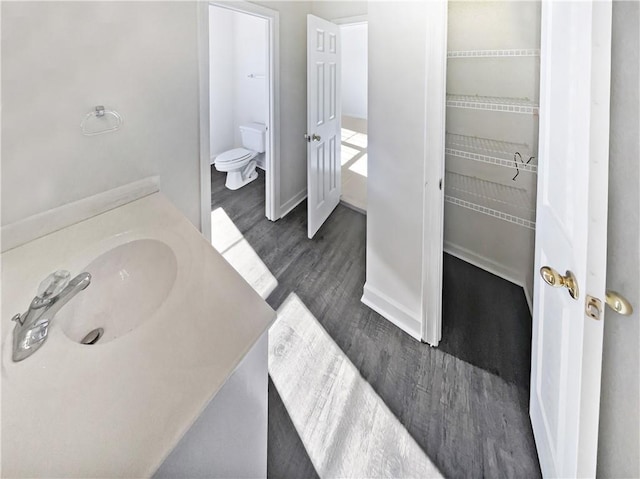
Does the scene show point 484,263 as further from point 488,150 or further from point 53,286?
point 53,286

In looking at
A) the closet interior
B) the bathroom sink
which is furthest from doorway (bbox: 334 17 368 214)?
the bathroom sink

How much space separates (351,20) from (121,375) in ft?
12.0

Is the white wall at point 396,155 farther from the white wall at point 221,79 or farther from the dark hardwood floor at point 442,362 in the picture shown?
the white wall at point 221,79

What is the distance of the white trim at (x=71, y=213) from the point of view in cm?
102

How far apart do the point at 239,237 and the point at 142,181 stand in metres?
1.85

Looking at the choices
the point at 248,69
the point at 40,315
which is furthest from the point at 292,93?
the point at 40,315

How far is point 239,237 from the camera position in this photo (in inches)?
129

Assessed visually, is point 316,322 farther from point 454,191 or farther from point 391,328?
point 454,191

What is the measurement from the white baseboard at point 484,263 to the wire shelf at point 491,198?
14.2 inches

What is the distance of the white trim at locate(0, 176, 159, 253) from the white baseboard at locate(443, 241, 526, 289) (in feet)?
7.73

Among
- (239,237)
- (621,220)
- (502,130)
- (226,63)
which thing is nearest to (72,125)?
(621,220)

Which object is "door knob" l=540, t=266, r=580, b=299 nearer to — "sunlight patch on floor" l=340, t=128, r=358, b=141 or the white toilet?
the white toilet

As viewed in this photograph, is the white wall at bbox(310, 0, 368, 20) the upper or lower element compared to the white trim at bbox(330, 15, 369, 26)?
upper

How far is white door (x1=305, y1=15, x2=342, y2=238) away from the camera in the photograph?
295 cm
